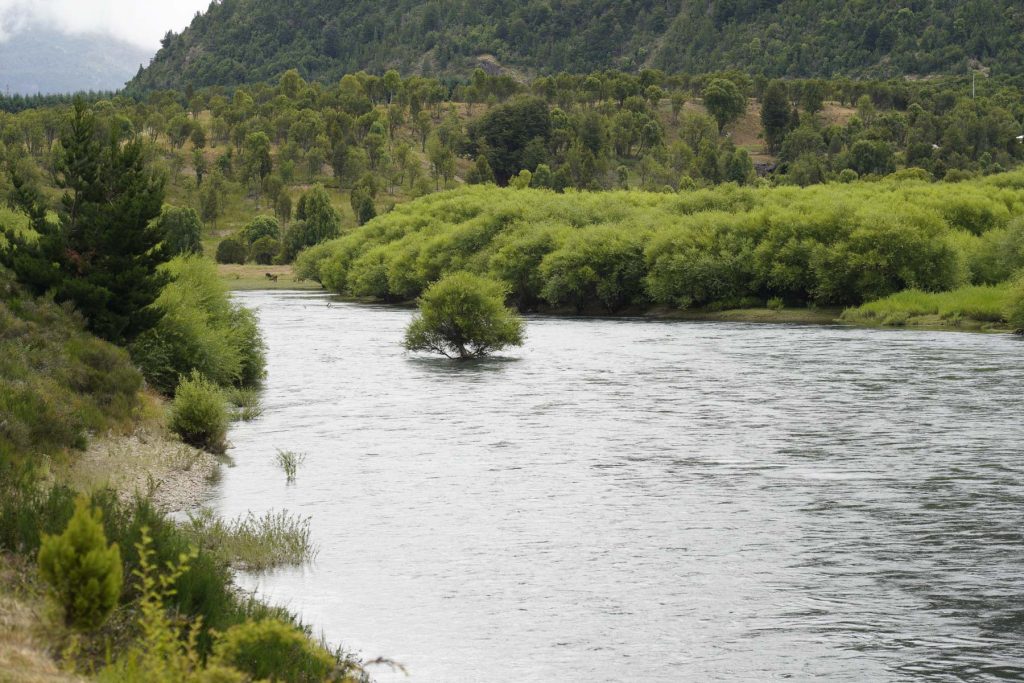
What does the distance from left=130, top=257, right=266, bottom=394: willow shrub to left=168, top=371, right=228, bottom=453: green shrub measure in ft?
17.2

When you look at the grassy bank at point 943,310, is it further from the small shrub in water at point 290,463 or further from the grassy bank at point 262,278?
the grassy bank at point 262,278

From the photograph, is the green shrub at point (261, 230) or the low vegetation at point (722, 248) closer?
the low vegetation at point (722, 248)

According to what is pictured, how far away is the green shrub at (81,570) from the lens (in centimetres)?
1177

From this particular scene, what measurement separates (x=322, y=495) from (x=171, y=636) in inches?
751

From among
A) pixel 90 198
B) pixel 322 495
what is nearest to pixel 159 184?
pixel 90 198

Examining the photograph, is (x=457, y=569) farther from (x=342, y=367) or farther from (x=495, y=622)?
(x=342, y=367)

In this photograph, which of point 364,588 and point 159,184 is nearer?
point 364,588

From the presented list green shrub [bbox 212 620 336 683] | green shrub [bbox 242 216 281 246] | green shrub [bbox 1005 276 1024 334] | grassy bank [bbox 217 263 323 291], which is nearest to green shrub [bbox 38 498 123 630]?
green shrub [bbox 212 620 336 683]

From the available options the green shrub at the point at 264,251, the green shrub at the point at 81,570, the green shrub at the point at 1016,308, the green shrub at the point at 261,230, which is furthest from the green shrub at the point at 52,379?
the green shrub at the point at 261,230

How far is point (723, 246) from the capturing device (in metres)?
101

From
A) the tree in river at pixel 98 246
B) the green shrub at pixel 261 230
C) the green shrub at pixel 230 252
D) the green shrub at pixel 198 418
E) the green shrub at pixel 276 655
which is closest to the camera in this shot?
the green shrub at pixel 276 655

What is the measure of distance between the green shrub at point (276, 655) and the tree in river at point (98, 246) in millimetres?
25810

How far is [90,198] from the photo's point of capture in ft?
134

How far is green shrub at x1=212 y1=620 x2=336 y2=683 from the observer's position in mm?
12070
